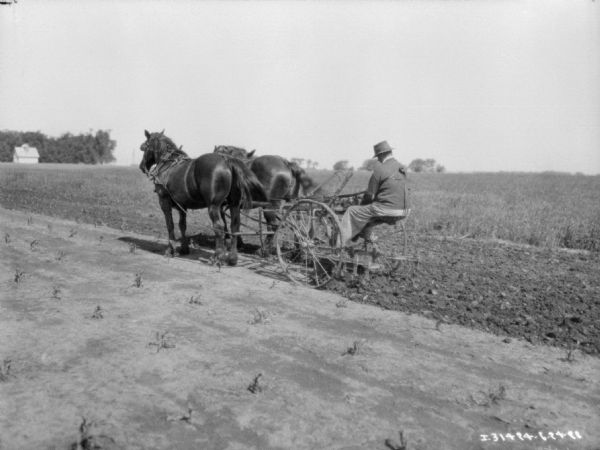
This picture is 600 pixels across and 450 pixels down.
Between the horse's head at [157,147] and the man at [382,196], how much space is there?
4331 millimetres

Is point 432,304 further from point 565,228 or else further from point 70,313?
point 565,228

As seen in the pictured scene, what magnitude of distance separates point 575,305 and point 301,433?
4.72m

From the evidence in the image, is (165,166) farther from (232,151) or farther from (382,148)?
(382,148)

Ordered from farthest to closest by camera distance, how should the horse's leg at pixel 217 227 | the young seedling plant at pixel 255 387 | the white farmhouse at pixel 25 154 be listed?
the white farmhouse at pixel 25 154, the horse's leg at pixel 217 227, the young seedling plant at pixel 255 387

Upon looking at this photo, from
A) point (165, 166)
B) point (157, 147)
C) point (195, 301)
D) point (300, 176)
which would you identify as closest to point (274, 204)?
point (300, 176)

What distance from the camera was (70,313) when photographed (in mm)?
5383

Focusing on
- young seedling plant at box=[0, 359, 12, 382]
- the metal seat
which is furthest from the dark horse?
young seedling plant at box=[0, 359, 12, 382]

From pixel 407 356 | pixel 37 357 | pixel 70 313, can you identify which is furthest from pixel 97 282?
pixel 407 356

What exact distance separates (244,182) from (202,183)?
758 mm

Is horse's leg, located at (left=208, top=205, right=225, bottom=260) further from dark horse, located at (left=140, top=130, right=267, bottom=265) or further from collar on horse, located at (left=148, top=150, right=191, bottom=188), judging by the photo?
collar on horse, located at (left=148, top=150, right=191, bottom=188)

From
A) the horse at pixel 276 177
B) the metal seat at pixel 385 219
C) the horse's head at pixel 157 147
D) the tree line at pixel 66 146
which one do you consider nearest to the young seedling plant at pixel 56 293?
the horse's head at pixel 157 147

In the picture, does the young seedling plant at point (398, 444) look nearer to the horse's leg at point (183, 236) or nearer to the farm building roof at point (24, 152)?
the horse's leg at point (183, 236)

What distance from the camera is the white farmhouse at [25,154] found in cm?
8800

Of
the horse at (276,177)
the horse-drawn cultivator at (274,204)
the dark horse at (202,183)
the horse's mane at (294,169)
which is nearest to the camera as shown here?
the horse-drawn cultivator at (274,204)
